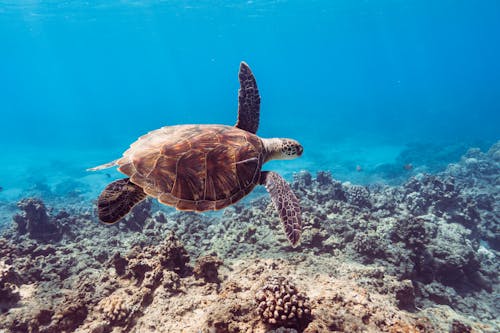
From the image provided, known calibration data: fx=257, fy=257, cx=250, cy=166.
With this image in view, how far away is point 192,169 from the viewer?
14.0 ft

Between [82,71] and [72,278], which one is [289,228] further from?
[82,71]

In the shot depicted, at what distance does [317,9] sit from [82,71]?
127978mm

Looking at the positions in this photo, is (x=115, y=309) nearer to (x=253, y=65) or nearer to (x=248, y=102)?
(x=248, y=102)

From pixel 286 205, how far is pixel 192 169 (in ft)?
5.53

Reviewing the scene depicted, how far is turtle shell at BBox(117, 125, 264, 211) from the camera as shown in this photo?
167 inches

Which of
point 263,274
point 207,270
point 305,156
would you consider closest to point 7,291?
point 207,270

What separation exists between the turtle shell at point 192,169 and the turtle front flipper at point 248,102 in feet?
5.11

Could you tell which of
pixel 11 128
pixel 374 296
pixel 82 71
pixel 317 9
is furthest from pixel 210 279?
pixel 82 71

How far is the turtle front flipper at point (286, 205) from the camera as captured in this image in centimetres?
386

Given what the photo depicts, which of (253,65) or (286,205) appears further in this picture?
(253,65)

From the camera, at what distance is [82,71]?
131 metres

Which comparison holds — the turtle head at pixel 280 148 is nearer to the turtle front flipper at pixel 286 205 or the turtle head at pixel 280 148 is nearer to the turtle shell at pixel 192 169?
the turtle front flipper at pixel 286 205

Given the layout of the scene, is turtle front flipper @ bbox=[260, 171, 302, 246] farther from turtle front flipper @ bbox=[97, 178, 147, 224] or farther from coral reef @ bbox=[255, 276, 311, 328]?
turtle front flipper @ bbox=[97, 178, 147, 224]

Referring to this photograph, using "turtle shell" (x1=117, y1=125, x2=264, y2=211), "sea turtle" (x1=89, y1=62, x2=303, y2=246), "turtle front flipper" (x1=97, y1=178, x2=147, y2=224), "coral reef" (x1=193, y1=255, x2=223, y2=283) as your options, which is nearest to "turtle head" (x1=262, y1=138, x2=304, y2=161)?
"sea turtle" (x1=89, y1=62, x2=303, y2=246)
